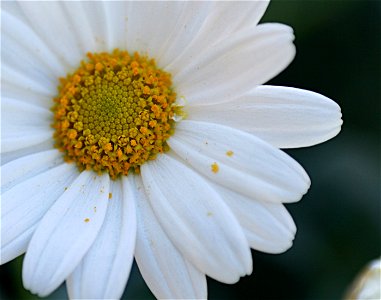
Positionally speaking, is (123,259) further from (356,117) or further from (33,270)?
(356,117)

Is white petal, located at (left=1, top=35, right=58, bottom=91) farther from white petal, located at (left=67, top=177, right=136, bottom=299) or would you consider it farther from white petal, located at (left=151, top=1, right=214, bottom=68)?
white petal, located at (left=67, top=177, right=136, bottom=299)

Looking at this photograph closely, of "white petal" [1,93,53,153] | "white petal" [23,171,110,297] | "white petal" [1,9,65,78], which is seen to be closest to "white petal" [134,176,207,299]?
"white petal" [23,171,110,297]

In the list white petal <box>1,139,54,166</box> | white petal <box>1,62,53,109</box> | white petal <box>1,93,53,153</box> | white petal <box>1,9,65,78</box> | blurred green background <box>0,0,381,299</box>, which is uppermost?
white petal <box>1,9,65,78</box>

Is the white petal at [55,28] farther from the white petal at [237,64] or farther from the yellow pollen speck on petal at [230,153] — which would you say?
the yellow pollen speck on petal at [230,153]

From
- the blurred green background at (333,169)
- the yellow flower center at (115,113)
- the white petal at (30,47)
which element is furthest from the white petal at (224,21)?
the blurred green background at (333,169)

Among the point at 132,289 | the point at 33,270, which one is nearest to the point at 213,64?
the point at 33,270

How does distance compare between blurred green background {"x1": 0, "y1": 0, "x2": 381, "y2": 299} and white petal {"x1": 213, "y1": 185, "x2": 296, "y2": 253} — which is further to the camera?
blurred green background {"x1": 0, "y1": 0, "x2": 381, "y2": 299}
